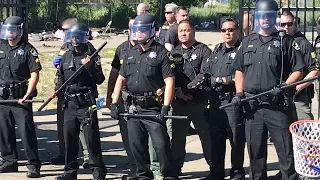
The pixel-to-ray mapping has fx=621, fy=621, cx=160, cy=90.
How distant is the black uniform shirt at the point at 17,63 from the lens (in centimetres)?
752

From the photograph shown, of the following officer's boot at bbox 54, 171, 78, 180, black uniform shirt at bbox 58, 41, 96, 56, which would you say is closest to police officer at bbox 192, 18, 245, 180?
black uniform shirt at bbox 58, 41, 96, 56

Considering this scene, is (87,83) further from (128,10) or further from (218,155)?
(128,10)

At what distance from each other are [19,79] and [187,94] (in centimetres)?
207

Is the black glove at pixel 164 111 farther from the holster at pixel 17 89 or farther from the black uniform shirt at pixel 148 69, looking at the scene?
the holster at pixel 17 89

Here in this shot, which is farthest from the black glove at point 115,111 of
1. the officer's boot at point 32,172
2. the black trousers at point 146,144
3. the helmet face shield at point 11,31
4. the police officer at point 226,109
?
the helmet face shield at point 11,31

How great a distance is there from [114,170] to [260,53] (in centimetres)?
280

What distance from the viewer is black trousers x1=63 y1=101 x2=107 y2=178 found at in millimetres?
7203

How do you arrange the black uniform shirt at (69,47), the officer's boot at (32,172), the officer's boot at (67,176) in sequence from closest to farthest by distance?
the black uniform shirt at (69,47) < the officer's boot at (67,176) < the officer's boot at (32,172)

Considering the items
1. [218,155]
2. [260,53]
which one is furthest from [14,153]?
[260,53]

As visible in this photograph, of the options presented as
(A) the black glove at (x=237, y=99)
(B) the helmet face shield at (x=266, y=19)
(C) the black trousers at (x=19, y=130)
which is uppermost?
(B) the helmet face shield at (x=266, y=19)

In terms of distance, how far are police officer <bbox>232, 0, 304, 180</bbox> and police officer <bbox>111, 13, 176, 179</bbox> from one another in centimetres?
86

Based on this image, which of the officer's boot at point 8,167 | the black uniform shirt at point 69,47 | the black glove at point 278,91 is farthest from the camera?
the officer's boot at point 8,167

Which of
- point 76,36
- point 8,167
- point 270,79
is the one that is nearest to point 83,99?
point 76,36

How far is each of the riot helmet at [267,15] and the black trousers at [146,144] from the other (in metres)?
1.48
